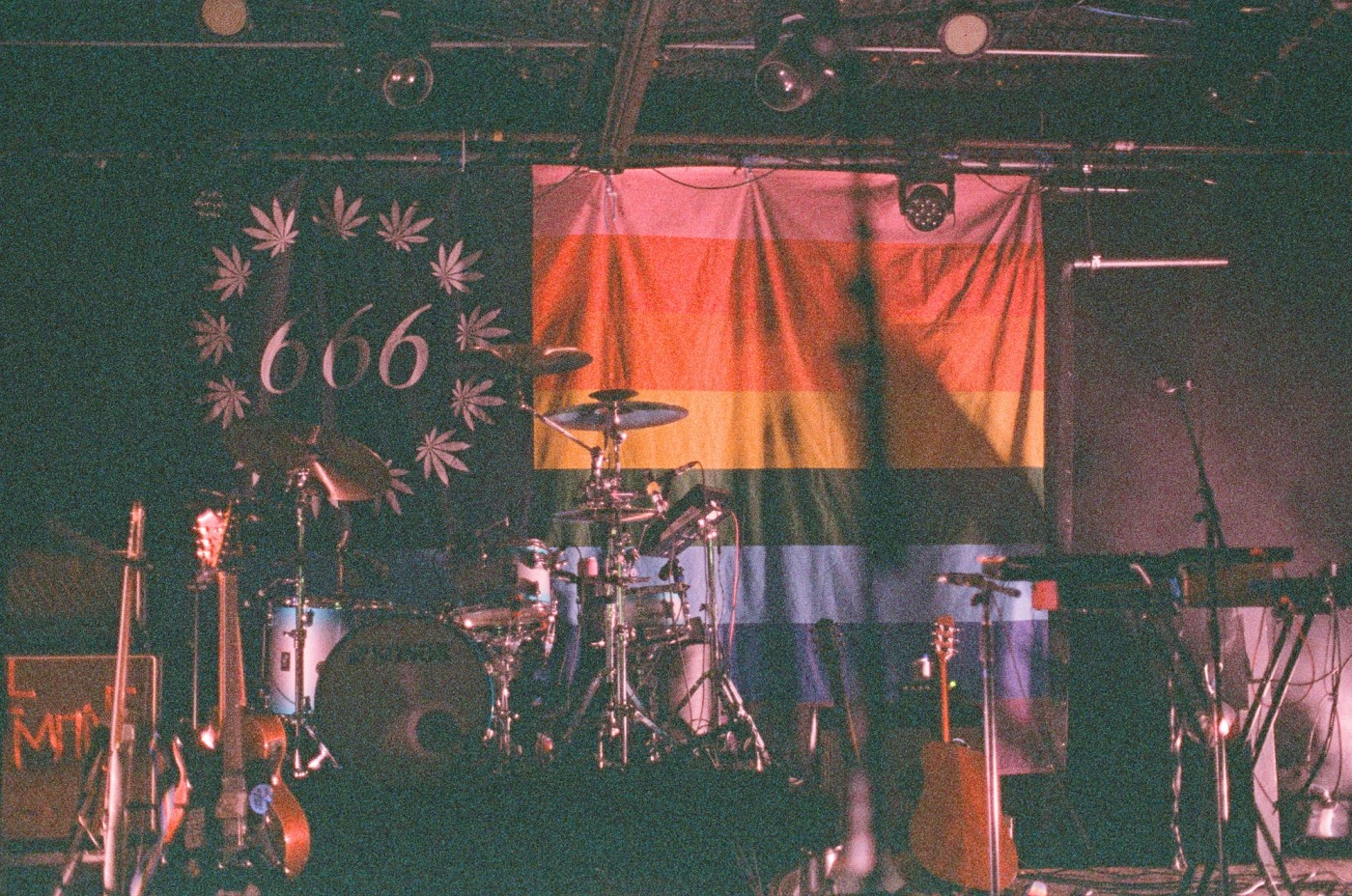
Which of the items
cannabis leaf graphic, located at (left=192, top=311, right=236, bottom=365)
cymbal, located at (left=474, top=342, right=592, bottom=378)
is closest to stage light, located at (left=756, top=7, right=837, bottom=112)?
cymbal, located at (left=474, top=342, right=592, bottom=378)

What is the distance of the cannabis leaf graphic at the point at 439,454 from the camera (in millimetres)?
5887

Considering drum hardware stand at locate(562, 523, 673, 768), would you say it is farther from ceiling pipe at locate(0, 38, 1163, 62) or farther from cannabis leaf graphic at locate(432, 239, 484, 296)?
ceiling pipe at locate(0, 38, 1163, 62)

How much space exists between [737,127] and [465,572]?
2828 millimetres

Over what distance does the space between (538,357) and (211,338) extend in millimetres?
1836

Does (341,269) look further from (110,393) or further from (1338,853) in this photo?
(1338,853)

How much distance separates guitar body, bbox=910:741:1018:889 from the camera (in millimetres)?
4586

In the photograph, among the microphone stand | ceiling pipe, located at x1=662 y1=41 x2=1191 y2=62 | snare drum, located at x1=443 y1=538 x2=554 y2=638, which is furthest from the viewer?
ceiling pipe, located at x1=662 y1=41 x2=1191 y2=62

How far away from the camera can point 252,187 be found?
5.98 m

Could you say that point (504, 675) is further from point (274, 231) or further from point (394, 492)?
point (274, 231)

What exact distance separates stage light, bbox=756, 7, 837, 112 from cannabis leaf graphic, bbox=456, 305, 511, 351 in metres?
1.86

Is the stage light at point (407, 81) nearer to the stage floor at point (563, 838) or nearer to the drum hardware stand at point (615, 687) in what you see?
the drum hardware stand at point (615, 687)

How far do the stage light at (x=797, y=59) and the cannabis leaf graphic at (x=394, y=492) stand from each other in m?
2.56

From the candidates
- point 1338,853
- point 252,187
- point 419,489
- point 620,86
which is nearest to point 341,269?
point 252,187

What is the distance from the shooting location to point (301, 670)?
4.84 meters
